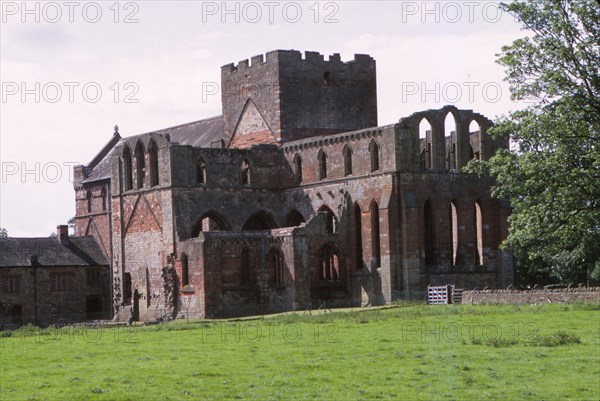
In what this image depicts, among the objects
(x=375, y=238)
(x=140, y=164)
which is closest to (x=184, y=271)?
(x=140, y=164)

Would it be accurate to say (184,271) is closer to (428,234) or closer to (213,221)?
(213,221)

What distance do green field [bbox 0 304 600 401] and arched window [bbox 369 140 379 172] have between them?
1860 centimetres

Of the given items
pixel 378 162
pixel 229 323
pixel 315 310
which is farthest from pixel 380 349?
pixel 378 162

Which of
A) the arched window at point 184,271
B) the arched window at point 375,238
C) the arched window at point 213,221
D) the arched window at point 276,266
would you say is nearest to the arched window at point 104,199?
the arched window at point 213,221

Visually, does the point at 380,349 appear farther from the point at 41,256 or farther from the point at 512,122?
the point at 41,256

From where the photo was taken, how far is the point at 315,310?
65688mm

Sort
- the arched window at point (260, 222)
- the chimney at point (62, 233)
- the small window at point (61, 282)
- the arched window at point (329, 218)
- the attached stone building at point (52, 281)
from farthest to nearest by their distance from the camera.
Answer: the chimney at point (62, 233), the small window at point (61, 282), the attached stone building at point (52, 281), the arched window at point (260, 222), the arched window at point (329, 218)

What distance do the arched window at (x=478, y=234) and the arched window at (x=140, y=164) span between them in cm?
2022

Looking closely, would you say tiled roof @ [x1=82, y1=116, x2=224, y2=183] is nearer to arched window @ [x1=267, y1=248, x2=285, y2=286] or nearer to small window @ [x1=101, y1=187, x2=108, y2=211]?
small window @ [x1=101, y1=187, x2=108, y2=211]

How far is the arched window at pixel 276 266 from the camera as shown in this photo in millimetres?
69188

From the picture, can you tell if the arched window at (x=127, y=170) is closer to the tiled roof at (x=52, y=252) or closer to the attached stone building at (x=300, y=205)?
the attached stone building at (x=300, y=205)

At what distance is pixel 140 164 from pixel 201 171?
397 cm

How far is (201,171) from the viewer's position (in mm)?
75375

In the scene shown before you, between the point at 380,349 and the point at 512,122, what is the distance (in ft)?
49.8
